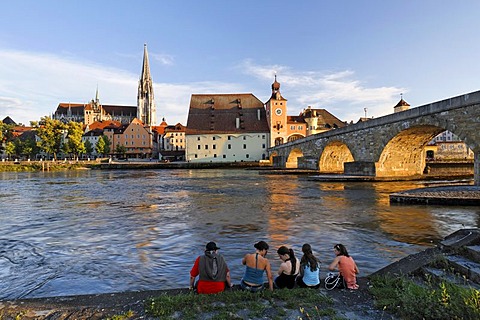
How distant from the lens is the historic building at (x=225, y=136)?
265ft

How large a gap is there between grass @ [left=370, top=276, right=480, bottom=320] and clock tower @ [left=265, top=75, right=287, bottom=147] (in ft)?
250

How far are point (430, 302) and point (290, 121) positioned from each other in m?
82.9

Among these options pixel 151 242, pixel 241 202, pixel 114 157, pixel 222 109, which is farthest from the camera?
pixel 114 157

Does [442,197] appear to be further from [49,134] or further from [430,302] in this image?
[49,134]

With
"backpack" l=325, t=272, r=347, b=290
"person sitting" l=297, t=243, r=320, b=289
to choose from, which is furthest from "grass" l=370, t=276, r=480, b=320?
"person sitting" l=297, t=243, r=320, b=289

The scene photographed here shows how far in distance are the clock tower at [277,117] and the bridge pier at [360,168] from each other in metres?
47.2

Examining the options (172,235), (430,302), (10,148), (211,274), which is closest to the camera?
(430,302)

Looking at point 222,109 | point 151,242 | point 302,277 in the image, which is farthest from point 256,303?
point 222,109

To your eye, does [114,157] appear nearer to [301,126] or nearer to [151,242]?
[301,126]

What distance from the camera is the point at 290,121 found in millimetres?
85562

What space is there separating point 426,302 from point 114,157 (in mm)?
104430

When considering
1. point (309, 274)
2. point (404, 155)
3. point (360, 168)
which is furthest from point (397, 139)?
point (309, 274)

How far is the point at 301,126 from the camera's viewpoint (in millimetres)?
85625

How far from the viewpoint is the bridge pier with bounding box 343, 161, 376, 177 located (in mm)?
30017
